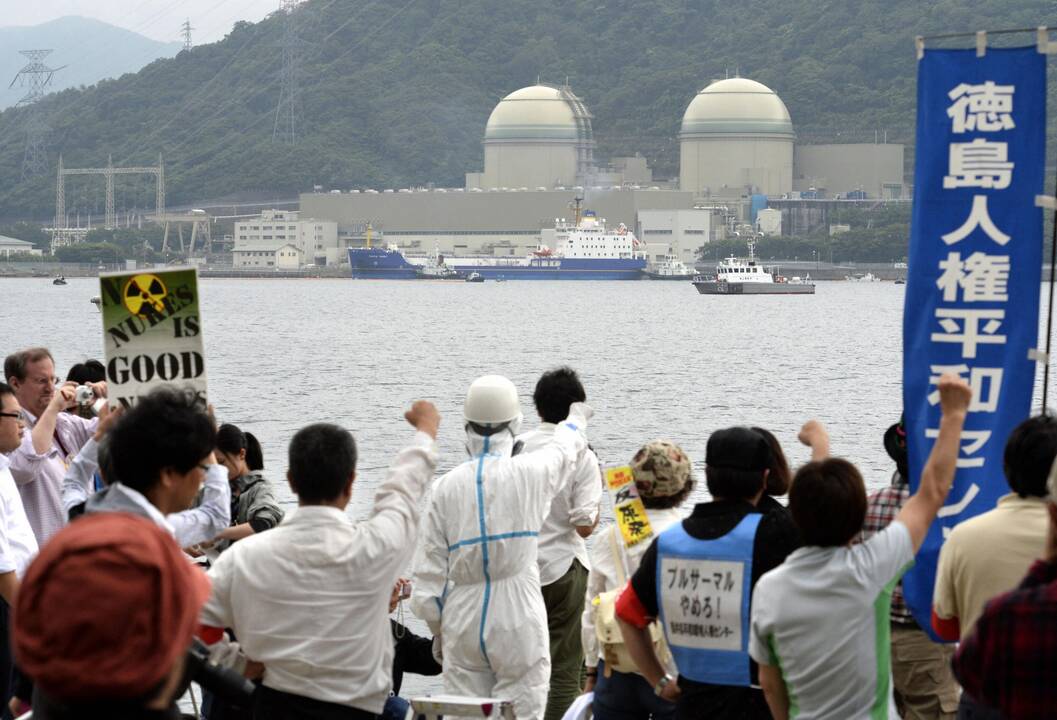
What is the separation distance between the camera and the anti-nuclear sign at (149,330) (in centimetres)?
402

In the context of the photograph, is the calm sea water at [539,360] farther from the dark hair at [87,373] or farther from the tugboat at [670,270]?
the tugboat at [670,270]

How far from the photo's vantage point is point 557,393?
16.4ft

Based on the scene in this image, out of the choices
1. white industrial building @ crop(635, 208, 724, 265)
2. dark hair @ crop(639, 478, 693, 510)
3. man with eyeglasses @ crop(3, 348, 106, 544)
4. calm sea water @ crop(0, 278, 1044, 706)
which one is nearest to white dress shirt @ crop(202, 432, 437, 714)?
dark hair @ crop(639, 478, 693, 510)

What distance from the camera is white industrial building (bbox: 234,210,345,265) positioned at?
10475cm

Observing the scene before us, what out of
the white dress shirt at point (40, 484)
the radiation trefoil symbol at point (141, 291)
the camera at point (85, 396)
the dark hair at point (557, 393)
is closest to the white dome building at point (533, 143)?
the camera at point (85, 396)

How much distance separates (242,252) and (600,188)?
22671 mm

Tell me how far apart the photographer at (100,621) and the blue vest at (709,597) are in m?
1.54

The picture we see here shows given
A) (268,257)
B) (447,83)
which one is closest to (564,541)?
(268,257)

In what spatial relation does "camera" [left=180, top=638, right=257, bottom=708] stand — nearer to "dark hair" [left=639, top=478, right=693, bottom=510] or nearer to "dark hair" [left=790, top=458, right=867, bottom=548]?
"dark hair" [left=790, top=458, right=867, bottom=548]

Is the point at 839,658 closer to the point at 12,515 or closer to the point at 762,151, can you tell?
the point at 12,515

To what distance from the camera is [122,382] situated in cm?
404

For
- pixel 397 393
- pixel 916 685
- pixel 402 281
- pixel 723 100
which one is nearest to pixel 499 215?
pixel 402 281

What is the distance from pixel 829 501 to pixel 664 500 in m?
0.98

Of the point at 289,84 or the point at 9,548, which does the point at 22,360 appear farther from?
the point at 289,84
